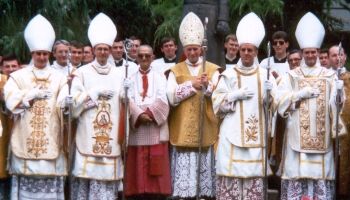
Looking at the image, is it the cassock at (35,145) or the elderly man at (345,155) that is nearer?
the cassock at (35,145)

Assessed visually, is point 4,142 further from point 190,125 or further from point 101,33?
point 190,125

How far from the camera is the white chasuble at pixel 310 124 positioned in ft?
46.9

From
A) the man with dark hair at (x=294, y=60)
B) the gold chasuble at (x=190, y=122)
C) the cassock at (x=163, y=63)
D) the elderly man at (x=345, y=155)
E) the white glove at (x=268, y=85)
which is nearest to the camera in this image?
the white glove at (x=268, y=85)

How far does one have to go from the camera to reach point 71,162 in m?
14.6

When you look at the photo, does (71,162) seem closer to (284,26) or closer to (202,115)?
(202,115)

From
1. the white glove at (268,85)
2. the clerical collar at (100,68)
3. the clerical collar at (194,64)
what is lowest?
the white glove at (268,85)

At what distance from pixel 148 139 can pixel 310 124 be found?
1.92m

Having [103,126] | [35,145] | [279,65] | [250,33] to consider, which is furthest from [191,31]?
[35,145]

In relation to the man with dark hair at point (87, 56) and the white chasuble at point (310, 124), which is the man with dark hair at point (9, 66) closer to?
the man with dark hair at point (87, 56)

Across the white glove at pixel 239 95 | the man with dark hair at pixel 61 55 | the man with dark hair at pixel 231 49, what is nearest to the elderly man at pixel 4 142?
the man with dark hair at pixel 61 55

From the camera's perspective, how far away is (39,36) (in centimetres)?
1471

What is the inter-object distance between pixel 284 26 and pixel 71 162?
23.4ft

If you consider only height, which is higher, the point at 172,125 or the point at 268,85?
the point at 268,85

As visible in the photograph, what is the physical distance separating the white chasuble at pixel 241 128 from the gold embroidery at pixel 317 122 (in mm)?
422
